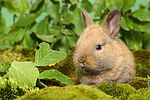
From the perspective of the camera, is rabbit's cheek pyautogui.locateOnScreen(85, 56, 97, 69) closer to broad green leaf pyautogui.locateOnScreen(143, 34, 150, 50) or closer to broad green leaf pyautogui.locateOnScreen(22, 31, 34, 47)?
broad green leaf pyautogui.locateOnScreen(22, 31, 34, 47)

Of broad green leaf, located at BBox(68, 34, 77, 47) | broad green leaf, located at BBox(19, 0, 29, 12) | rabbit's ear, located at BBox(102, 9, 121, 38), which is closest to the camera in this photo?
rabbit's ear, located at BBox(102, 9, 121, 38)

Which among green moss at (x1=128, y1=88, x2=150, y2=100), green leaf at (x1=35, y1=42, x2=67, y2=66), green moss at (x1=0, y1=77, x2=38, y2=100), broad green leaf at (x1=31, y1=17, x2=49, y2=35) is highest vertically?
broad green leaf at (x1=31, y1=17, x2=49, y2=35)

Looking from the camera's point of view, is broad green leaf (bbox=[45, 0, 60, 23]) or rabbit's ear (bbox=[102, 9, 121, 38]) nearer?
rabbit's ear (bbox=[102, 9, 121, 38])

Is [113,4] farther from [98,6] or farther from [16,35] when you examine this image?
[16,35]

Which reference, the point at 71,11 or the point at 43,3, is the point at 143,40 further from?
the point at 43,3

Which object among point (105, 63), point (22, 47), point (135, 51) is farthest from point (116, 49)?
point (22, 47)

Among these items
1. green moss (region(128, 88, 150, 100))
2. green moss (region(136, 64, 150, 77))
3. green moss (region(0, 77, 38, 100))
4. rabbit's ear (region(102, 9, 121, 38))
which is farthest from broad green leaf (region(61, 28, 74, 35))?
green moss (region(128, 88, 150, 100))

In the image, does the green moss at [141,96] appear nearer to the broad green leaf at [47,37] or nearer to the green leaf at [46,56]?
the green leaf at [46,56]
